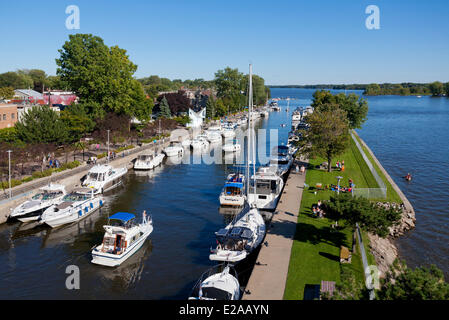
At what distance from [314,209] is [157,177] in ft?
78.4

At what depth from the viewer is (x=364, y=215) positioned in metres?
21.5

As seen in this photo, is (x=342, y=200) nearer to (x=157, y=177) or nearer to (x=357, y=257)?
(x=357, y=257)

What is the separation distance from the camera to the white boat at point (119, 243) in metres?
23.9

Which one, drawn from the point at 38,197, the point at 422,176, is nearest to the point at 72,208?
→ the point at 38,197

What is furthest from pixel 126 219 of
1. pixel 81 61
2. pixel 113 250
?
pixel 81 61

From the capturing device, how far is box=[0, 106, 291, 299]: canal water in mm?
21500

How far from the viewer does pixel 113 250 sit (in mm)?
24625

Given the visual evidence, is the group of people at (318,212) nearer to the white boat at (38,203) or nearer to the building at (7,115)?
the white boat at (38,203)

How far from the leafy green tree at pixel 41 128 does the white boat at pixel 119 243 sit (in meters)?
24.9

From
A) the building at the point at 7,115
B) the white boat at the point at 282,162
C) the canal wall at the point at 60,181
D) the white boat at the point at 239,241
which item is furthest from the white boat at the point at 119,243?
the building at the point at 7,115

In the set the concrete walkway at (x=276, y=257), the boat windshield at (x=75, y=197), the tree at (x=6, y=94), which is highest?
the tree at (x=6, y=94)

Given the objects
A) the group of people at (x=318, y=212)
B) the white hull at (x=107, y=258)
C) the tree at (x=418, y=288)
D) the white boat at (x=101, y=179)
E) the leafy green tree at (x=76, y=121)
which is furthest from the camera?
the leafy green tree at (x=76, y=121)

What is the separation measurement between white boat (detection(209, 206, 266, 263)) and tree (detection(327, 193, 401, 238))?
537 cm

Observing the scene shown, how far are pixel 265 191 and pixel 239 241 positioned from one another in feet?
34.7
